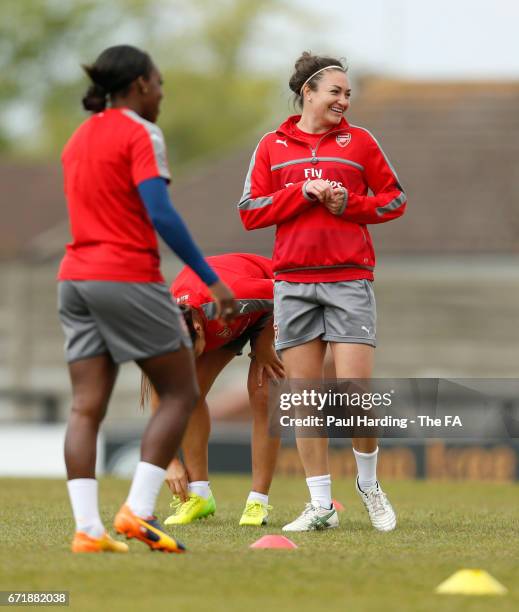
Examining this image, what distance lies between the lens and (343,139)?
703 centimetres

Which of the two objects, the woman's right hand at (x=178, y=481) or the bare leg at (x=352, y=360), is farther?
the woman's right hand at (x=178, y=481)

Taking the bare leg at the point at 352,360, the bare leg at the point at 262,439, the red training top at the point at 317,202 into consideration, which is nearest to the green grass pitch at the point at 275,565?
the bare leg at the point at 262,439

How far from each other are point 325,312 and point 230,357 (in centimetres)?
94

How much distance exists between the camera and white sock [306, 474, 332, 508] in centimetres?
699

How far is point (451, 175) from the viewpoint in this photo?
33344 millimetres

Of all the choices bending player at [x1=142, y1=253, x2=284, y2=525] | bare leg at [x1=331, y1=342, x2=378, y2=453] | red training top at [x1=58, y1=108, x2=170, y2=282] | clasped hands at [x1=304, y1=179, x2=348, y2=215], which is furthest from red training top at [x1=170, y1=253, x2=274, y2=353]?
red training top at [x1=58, y1=108, x2=170, y2=282]

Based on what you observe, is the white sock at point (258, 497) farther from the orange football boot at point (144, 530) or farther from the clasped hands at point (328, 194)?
the orange football boot at point (144, 530)

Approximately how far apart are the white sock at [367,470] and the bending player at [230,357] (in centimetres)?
53

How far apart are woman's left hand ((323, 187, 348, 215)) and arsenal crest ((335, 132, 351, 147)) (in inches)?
11.1

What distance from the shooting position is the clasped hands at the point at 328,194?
6758 mm

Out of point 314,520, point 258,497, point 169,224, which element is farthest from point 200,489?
point 169,224

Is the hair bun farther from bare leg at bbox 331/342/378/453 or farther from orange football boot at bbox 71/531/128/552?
bare leg at bbox 331/342/378/453

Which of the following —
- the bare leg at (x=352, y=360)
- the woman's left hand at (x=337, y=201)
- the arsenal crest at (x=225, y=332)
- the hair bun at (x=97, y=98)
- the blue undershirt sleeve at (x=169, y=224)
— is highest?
the hair bun at (x=97, y=98)

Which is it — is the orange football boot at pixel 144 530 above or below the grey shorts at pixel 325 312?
below
